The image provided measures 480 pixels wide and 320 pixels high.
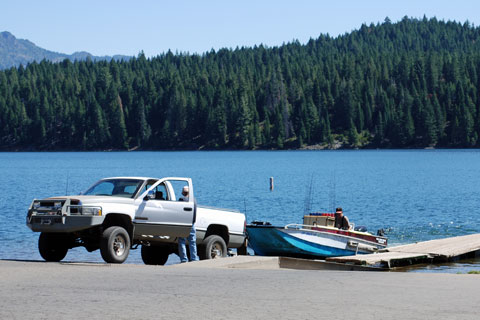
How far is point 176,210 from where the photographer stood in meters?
21.9

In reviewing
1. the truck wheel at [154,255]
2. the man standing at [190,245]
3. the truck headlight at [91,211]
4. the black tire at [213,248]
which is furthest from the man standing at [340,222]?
the truck headlight at [91,211]

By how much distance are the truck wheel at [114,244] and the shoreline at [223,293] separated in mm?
1325

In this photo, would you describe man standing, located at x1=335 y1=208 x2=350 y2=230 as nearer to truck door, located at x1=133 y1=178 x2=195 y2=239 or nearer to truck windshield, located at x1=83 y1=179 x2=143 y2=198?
truck door, located at x1=133 y1=178 x2=195 y2=239

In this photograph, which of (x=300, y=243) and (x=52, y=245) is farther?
(x=300, y=243)

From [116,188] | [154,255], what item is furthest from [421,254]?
[116,188]

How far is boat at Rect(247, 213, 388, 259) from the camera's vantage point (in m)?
27.6

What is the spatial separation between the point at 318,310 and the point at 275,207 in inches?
1857

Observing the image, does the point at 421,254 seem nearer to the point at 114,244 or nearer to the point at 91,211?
the point at 114,244

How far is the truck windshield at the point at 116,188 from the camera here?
2161 centimetres

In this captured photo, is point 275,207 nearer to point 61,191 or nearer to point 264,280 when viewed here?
point 61,191

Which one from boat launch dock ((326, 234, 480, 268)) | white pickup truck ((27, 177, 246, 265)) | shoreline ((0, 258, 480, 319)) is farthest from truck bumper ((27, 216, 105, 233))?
boat launch dock ((326, 234, 480, 268))

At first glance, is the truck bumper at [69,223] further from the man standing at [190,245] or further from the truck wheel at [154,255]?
the truck wheel at [154,255]

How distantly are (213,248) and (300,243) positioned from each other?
17.6 feet

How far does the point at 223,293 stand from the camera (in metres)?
14.6
